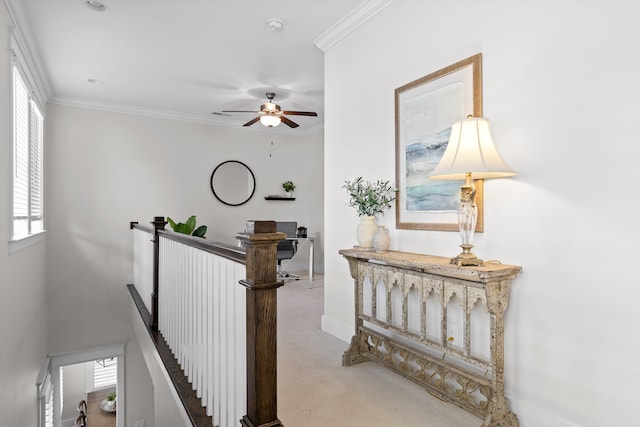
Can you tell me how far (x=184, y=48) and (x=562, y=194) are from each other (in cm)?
339

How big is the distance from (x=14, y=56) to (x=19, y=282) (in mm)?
1846

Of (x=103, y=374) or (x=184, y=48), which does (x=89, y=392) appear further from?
(x=184, y=48)

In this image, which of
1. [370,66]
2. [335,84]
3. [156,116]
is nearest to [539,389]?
[370,66]

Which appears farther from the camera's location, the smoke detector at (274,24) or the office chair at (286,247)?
the office chair at (286,247)

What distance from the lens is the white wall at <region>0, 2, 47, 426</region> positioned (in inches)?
100

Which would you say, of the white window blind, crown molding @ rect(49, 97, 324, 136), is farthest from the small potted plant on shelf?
the white window blind

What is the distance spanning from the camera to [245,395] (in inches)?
52.0

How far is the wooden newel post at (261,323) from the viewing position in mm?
1242

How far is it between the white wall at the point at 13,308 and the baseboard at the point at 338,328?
2363 millimetres

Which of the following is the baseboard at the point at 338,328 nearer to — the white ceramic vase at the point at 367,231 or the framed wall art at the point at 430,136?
the white ceramic vase at the point at 367,231

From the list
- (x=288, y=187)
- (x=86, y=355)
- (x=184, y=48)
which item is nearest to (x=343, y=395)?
(x=184, y=48)

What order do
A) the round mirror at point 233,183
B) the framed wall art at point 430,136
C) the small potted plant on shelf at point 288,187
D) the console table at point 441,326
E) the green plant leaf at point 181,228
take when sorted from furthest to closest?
1. the small potted plant on shelf at point 288,187
2. the round mirror at point 233,183
3. the green plant leaf at point 181,228
4. the framed wall art at point 430,136
5. the console table at point 441,326

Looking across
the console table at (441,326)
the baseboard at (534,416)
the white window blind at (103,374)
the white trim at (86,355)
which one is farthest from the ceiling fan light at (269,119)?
the white window blind at (103,374)

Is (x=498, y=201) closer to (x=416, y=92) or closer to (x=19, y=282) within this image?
(x=416, y=92)
